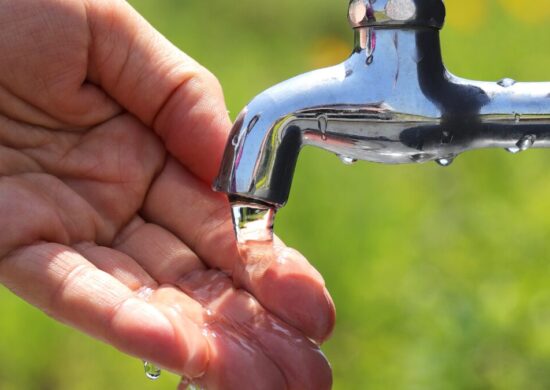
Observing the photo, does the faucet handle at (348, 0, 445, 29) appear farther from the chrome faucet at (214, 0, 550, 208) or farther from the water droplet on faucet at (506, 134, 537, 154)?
the water droplet on faucet at (506, 134, 537, 154)

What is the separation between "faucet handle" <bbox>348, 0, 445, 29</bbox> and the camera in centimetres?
68

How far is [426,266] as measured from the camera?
1.35m

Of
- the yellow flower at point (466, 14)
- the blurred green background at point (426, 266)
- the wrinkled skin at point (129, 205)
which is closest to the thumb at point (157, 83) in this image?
the wrinkled skin at point (129, 205)

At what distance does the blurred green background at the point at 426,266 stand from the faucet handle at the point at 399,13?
1.80 ft

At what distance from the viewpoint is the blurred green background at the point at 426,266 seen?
3.73ft

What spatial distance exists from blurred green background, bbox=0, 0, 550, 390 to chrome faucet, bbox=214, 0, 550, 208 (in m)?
0.48

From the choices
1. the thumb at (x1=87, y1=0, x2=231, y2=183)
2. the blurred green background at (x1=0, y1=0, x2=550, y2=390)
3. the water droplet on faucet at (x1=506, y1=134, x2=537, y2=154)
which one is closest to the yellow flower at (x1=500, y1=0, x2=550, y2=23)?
the blurred green background at (x1=0, y1=0, x2=550, y2=390)

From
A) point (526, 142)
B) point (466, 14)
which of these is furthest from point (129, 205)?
Answer: point (466, 14)

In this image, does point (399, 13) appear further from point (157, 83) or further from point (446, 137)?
point (157, 83)

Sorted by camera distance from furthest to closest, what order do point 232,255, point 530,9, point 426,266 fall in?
point 530,9 < point 426,266 < point 232,255

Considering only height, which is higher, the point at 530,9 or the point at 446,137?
the point at 446,137

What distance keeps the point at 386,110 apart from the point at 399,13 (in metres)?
0.07

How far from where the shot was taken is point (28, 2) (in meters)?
0.91

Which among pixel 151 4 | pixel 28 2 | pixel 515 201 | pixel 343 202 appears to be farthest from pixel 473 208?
pixel 151 4
